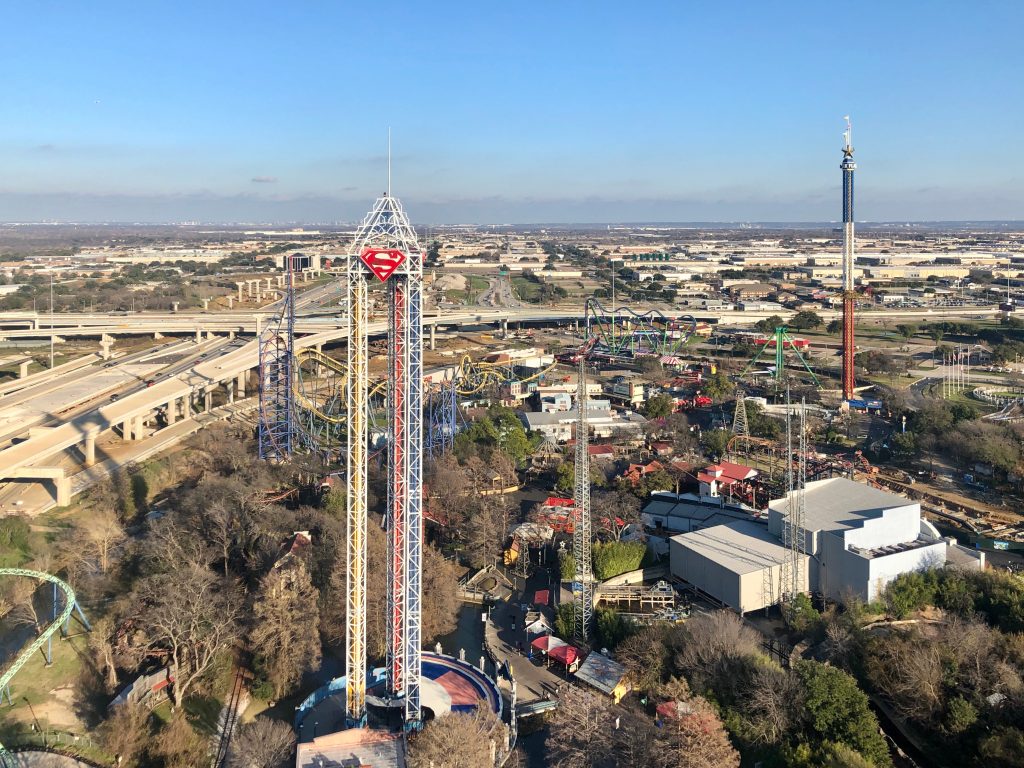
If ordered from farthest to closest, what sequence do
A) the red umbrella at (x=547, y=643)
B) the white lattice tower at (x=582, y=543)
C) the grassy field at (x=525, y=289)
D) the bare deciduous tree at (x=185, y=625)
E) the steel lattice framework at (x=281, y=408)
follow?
the grassy field at (x=525, y=289) → the steel lattice framework at (x=281, y=408) → the white lattice tower at (x=582, y=543) → the red umbrella at (x=547, y=643) → the bare deciduous tree at (x=185, y=625)

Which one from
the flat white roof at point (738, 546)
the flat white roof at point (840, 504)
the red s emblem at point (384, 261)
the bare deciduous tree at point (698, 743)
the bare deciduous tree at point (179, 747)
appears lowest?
the bare deciduous tree at point (179, 747)

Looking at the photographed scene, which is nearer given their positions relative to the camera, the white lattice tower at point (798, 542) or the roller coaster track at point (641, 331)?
the white lattice tower at point (798, 542)

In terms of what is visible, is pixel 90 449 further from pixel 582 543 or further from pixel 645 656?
pixel 645 656

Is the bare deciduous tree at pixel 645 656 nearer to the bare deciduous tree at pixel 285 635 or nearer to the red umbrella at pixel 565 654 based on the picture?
the red umbrella at pixel 565 654

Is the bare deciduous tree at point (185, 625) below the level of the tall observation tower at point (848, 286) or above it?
below

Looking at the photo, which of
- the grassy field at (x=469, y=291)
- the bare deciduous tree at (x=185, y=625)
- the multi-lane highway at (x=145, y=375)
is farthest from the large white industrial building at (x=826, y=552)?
the grassy field at (x=469, y=291)

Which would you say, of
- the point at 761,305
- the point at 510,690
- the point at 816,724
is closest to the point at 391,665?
the point at 510,690

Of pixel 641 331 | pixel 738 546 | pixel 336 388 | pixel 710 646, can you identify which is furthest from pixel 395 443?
pixel 641 331

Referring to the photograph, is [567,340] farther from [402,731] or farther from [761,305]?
[402,731]
